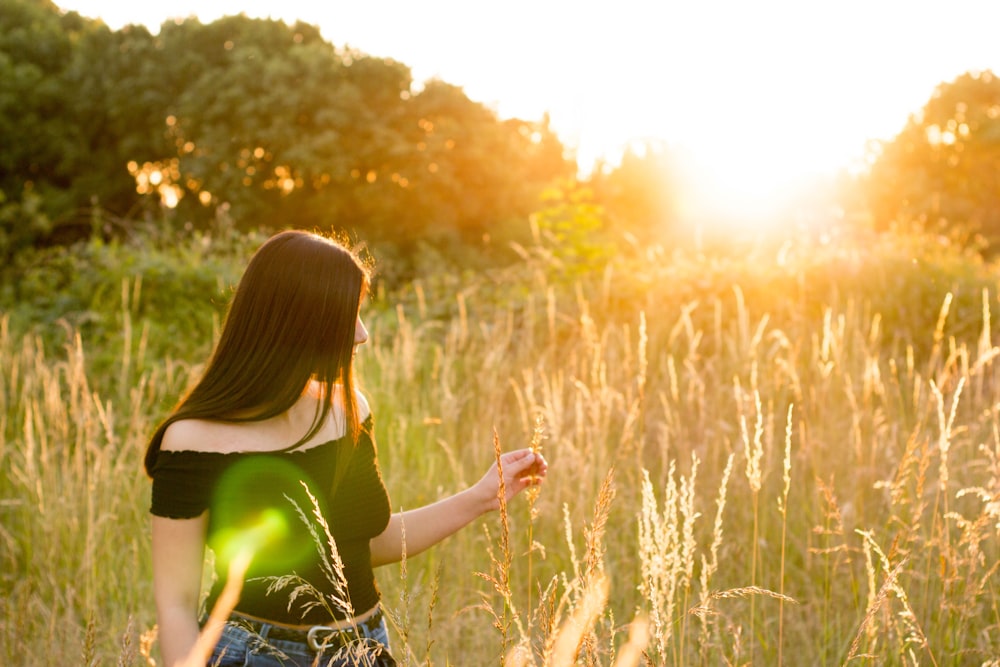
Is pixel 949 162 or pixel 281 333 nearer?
pixel 281 333

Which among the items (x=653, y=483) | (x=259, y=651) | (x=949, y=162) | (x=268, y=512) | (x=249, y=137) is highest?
(x=249, y=137)

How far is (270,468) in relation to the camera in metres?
1.73

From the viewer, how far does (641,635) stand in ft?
4.04

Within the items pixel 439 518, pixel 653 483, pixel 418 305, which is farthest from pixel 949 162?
pixel 439 518

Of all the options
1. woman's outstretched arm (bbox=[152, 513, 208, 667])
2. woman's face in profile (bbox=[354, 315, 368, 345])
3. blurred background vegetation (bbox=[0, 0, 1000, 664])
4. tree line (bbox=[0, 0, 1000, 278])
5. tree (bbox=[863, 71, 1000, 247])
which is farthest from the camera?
tree (bbox=[863, 71, 1000, 247])

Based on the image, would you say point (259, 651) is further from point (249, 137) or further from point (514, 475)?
point (249, 137)

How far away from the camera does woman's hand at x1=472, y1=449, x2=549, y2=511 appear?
1.72 meters

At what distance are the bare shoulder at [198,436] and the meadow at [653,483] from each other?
351 mm

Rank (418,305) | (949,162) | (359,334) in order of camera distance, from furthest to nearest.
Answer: (949,162) < (418,305) < (359,334)

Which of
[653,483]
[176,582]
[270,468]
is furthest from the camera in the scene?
[653,483]

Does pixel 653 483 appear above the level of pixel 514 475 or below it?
below

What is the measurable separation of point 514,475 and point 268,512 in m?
0.50

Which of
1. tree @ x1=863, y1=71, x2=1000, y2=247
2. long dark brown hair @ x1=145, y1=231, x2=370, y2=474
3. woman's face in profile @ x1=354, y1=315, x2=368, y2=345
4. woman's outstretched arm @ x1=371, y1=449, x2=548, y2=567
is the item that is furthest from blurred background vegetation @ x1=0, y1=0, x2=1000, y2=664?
tree @ x1=863, y1=71, x2=1000, y2=247

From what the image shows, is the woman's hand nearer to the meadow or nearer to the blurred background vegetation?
the meadow
